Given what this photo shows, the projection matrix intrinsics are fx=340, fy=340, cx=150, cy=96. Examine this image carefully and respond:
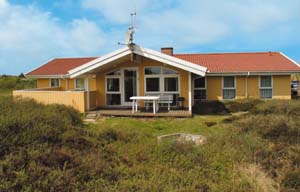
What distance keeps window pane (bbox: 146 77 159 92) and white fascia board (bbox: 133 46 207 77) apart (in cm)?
239

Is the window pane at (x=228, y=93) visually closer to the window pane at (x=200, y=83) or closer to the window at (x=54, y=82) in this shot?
the window pane at (x=200, y=83)

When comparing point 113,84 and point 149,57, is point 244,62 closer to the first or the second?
point 149,57

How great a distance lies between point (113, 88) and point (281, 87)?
11882mm

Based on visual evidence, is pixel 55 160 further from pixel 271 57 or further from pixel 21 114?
pixel 271 57

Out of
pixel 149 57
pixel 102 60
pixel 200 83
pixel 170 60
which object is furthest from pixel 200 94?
pixel 102 60

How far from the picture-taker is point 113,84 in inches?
875

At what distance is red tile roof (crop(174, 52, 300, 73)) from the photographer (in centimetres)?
2428

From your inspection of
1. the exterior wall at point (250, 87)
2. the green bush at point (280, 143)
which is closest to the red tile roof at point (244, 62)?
the exterior wall at point (250, 87)

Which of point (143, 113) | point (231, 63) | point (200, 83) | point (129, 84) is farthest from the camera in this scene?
point (231, 63)

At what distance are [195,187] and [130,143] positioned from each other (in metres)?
3.27

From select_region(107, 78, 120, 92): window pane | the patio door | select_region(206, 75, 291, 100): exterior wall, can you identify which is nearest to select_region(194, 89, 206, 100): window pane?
select_region(206, 75, 291, 100): exterior wall

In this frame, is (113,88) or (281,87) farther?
Answer: (281,87)

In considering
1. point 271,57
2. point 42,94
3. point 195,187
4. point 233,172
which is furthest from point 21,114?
point 271,57

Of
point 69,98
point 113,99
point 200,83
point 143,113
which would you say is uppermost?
point 200,83
